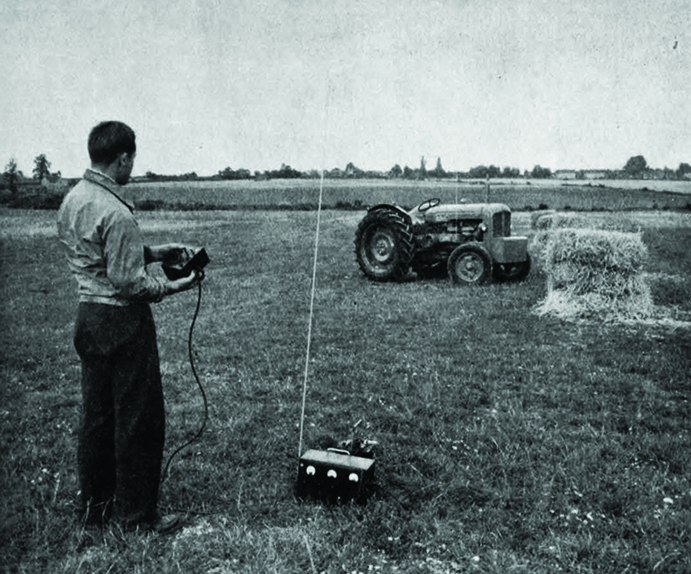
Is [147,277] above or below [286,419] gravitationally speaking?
above

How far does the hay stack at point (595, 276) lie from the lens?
978 cm


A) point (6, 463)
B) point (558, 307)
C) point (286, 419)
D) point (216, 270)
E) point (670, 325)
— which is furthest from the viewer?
point (216, 270)

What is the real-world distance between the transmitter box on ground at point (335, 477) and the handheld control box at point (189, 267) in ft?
4.45

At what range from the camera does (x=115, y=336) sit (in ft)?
10.8

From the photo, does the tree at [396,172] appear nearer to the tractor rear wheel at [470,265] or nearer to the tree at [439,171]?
the tree at [439,171]

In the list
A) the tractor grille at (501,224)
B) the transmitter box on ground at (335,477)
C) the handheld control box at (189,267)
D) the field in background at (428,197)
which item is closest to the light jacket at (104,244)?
the handheld control box at (189,267)

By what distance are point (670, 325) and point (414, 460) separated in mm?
5913

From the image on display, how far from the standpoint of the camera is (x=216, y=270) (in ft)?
51.0

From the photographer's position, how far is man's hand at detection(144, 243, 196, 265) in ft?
12.0

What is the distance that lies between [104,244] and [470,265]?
392 inches

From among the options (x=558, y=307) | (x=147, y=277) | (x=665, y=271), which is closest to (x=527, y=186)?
(x=665, y=271)

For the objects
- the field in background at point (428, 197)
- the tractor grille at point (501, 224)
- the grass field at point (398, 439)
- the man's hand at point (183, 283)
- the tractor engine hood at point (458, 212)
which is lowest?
the grass field at point (398, 439)

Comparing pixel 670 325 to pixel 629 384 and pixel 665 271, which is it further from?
pixel 665 271

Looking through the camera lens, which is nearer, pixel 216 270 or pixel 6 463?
pixel 6 463
